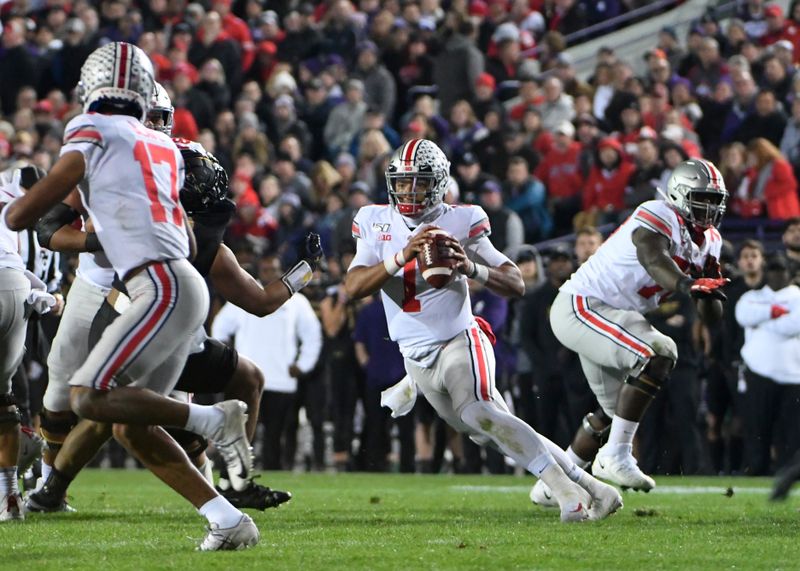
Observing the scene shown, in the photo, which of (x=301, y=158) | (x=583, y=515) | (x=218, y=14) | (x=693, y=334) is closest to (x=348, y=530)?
(x=583, y=515)

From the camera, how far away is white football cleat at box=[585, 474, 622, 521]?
7.71 meters

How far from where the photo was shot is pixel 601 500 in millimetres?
7711

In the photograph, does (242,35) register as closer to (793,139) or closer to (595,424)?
(793,139)

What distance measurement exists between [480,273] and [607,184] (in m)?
7.77

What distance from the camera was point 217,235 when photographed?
7668 millimetres

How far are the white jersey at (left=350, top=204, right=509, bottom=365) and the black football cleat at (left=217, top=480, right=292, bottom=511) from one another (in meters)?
1.01

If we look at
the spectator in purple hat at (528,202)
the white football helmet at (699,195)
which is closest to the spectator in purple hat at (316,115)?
the spectator in purple hat at (528,202)

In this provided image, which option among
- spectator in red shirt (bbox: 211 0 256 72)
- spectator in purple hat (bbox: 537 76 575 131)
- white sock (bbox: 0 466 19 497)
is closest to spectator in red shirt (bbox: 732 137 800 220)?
spectator in purple hat (bbox: 537 76 575 131)

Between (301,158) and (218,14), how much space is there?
10.6 ft

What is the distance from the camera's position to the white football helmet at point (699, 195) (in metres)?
8.88

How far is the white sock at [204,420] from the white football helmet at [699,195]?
3703 mm

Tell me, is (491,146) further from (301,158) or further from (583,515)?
(583,515)

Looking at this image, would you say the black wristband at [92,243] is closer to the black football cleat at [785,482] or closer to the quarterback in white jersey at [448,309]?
the quarterback in white jersey at [448,309]

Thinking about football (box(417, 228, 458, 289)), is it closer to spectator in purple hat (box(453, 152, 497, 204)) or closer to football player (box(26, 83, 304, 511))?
football player (box(26, 83, 304, 511))
